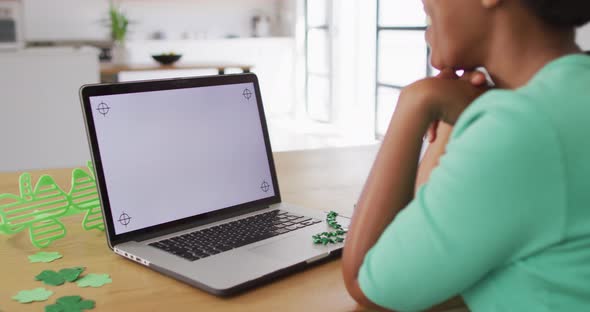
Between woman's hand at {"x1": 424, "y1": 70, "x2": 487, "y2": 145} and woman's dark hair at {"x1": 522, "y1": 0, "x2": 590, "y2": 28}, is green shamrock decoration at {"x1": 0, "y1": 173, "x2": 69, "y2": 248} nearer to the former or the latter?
woman's hand at {"x1": 424, "y1": 70, "x2": 487, "y2": 145}

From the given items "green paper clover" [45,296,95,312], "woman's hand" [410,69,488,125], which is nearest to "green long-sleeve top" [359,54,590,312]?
"woman's hand" [410,69,488,125]

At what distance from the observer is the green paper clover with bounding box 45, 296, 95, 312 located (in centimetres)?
72

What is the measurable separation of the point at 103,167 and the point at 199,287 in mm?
279

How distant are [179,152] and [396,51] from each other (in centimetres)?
499

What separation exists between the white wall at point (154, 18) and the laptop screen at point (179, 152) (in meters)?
6.54

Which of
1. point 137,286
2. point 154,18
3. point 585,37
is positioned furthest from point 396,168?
point 154,18

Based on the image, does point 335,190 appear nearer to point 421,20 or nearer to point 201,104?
point 201,104

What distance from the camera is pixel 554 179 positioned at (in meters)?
0.55

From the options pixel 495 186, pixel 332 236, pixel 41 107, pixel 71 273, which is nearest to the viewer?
pixel 495 186

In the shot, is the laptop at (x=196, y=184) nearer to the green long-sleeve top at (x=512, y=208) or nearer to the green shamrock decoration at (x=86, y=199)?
the green shamrock decoration at (x=86, y=199)

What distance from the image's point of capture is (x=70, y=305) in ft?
2.38

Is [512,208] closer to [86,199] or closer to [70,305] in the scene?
[70,305]

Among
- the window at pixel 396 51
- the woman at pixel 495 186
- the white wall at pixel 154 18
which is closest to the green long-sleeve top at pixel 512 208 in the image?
the woman at pixel 495 186

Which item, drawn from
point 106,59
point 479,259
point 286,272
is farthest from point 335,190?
Answer: point 106,59
